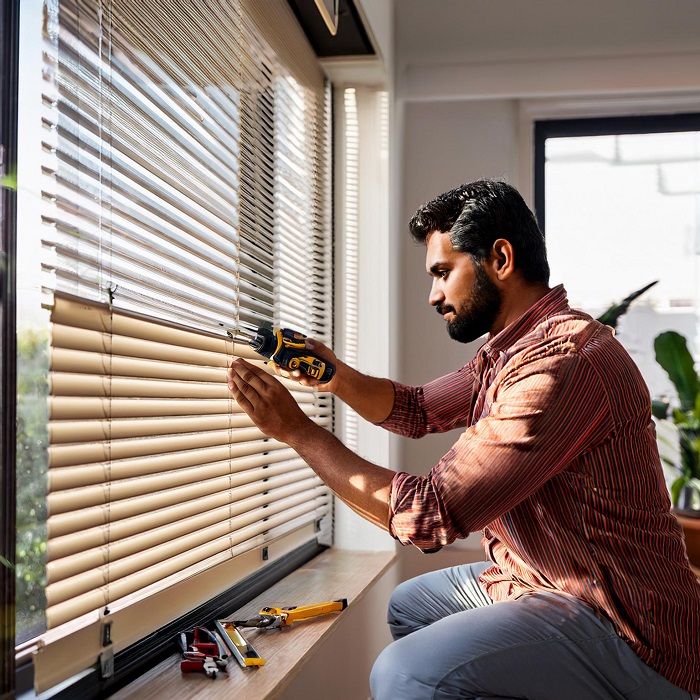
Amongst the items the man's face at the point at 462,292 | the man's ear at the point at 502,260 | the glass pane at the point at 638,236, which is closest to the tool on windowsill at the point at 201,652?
the man's face at the point at 462,292

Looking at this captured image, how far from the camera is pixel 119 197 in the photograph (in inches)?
45.1

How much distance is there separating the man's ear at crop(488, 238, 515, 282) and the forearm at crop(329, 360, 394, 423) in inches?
16.8

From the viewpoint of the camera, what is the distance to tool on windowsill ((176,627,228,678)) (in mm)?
1229

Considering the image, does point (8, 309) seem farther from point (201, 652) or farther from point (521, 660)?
point (521, 660)

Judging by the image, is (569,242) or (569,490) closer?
(569,490)

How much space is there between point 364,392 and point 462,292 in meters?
0.38

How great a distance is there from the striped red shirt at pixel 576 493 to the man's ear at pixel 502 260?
18 centimetres

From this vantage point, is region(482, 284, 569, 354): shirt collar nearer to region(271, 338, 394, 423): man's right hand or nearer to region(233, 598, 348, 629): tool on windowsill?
region(271, 338, 394, 423): man's right hand

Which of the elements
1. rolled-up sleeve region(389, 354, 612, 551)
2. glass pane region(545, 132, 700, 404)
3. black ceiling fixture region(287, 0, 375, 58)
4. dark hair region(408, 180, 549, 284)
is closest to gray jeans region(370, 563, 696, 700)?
rolled-up sleeve region(389, 354, 612, 551)

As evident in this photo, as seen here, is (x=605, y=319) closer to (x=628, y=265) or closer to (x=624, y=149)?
(x=628, y=265)

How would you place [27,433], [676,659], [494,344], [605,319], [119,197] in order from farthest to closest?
[605,319]
[494,344]
[676,659]
[119,197]
[27,433]

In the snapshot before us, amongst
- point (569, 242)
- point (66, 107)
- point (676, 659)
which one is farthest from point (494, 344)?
point (569, 242)

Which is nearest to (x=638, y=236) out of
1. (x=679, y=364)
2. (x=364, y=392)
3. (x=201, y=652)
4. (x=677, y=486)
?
(x=679, y=364)

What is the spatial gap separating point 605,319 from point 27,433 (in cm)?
224
